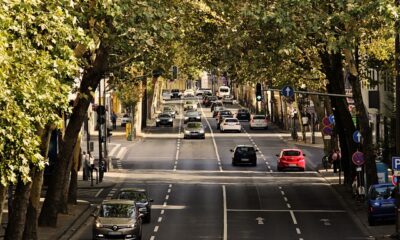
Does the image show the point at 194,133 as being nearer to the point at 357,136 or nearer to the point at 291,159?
the point at 291,159

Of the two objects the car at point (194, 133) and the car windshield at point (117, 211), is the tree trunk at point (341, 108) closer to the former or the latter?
the car windshield at point (117, 211)

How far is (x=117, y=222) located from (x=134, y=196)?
6.73 m

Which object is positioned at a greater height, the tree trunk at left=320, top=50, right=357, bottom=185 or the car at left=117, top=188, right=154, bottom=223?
the tree trunk at left=320, top=50, right=357, bottom=185

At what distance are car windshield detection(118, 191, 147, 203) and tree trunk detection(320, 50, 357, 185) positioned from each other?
984cm

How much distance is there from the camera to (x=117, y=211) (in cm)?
3794

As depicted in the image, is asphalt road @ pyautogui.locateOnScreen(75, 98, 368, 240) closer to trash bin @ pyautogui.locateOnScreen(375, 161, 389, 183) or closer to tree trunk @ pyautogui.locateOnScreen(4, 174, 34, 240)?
trash bin @ pyautogui.locateOnScreen(375, 161, 389, 183)

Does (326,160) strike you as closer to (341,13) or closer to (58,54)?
(341,13)

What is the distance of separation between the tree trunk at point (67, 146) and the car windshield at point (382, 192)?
11175 millimetres

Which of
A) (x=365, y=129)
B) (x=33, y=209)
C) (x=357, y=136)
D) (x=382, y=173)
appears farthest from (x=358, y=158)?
(x=33, y=209)

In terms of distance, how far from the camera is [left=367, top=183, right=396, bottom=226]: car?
41.6m

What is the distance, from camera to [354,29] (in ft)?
122

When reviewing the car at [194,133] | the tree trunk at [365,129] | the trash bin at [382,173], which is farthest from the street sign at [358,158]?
the car at [194,133]

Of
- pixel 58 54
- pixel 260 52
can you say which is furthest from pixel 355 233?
pixel 58 54

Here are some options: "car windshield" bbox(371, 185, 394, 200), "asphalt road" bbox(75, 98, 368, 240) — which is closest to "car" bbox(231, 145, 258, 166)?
"asphalt road" bbox(75, 98, 368, 240)
